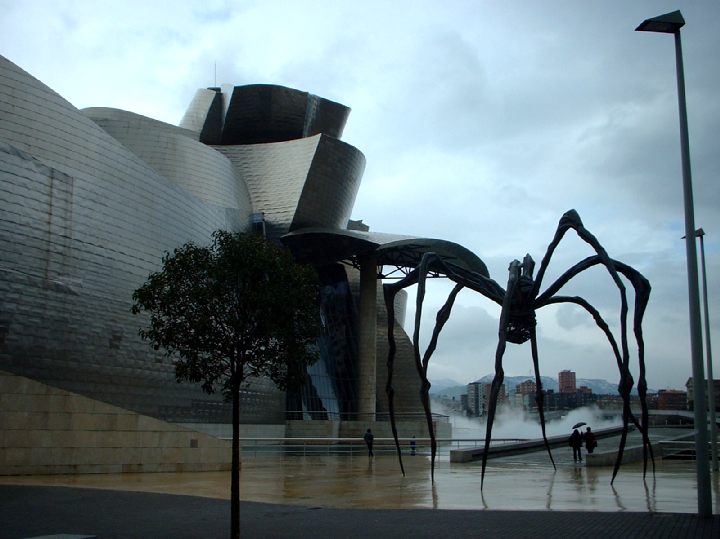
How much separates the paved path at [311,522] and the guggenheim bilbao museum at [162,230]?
8288 millimetres

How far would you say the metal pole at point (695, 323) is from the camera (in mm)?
10992

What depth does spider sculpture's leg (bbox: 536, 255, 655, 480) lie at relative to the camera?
46.9 ft

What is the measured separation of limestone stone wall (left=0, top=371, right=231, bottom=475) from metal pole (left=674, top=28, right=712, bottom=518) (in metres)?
14.5

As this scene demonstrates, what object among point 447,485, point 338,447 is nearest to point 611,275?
point 447,485

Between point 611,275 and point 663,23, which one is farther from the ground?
point 663,23

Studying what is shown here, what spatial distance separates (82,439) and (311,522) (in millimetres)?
11169

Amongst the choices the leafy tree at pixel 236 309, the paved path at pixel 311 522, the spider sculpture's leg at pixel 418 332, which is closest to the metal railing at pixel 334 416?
the spider sculpture's leg at pixel 418 332

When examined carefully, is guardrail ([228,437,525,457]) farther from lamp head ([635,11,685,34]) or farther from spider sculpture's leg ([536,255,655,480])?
lamp head ([635,11,685,34])

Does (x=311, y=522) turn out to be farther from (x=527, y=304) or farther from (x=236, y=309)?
(x=527, y=304)

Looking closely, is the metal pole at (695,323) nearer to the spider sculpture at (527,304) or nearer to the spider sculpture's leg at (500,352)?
the spider sculpture at (527,304)

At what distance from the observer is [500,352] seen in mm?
14758

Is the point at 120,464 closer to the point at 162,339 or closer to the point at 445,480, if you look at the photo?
the point at 445,480

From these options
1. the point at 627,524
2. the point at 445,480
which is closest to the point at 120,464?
the point at 445,480

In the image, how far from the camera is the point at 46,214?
26406mm
